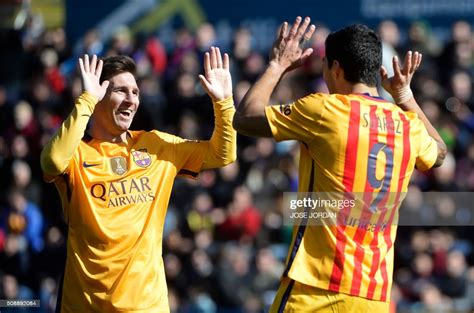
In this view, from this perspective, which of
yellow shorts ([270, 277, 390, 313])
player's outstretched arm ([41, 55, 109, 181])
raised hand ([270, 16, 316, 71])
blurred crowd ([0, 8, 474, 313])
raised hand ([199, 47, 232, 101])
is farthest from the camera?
blurred crowd ([0, 8, 474, 313])

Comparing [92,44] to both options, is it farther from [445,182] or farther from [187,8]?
[445,182]

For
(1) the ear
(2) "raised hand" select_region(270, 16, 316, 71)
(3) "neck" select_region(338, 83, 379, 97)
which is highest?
(2) "raised hand" select_region(270, 16, 316, 71)

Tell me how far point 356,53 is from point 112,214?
194 cm

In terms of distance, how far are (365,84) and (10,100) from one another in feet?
41.3

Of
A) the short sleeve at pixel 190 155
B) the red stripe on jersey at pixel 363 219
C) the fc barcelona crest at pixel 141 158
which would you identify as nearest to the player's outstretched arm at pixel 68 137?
the fc barcelona crest at pixel 141 158

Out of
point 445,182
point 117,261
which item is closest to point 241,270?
point 445,182

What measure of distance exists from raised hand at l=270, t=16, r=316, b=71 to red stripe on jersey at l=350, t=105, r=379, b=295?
1.76 ft

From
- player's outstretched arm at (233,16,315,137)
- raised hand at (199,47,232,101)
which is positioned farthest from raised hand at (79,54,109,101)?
player's outstretched arm at (233,16,315,137)

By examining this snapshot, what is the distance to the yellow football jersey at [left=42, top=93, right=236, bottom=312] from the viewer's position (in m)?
6.86

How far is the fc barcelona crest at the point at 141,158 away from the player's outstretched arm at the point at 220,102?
0.44 meters

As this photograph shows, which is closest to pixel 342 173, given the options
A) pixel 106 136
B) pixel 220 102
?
pixel 220 102

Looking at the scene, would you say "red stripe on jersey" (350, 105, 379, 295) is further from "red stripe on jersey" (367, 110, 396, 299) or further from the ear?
the ear

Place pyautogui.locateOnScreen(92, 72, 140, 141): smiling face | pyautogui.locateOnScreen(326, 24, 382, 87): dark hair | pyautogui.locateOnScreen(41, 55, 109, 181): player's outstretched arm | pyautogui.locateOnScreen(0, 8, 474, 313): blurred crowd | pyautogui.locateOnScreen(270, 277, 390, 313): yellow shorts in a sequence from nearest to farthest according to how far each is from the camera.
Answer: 1. pyautogui.locateOnScreen(270, 277, 390, 313): yellow shorts
2. pyautogui.locateOnScreen(326, 24, 382, 87): dark hair
3. pyautogui.locateOnScreen(41, 55, 109, 181): player's outstretched arm
4. pyautogui.locateOnScreen(92, 72, 140, 141): smiling face
5. pyautogui.locateOnScreen(0, 8, 474, 313): blurred crowd

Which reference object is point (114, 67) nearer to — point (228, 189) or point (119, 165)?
point (119, 165)
